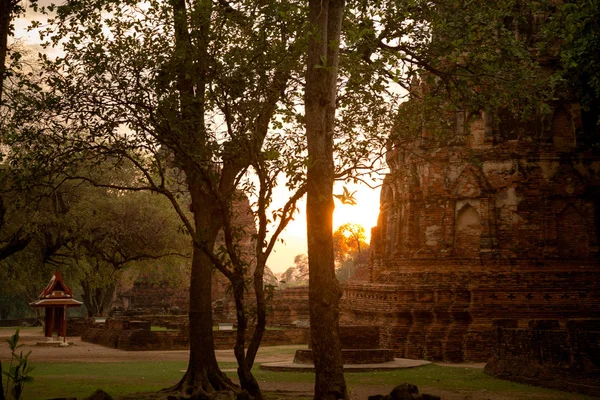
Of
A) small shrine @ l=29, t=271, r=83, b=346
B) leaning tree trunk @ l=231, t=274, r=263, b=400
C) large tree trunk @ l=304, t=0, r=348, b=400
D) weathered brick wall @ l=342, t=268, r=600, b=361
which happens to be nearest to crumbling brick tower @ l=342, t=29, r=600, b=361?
weathered brick wall @ l=342, t=268, r=600, b=361

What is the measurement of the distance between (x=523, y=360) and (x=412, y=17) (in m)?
7.04

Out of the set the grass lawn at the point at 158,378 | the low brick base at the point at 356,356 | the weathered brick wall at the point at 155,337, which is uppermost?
the weathered brick wall at the point at 155,337

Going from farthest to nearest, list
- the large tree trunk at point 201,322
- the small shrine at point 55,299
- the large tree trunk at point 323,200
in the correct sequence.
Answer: the small shrine at point 55,299 → the large tree trunk at point 201,322 → the large tree trunk at point 323,200

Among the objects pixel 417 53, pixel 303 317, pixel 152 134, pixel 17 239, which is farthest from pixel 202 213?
pixel 303 317

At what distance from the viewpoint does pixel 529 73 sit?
1298cm

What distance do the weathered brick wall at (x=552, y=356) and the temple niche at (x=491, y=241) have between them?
5553 mm

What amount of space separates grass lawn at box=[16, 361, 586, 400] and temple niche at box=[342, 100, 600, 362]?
317 centimetres

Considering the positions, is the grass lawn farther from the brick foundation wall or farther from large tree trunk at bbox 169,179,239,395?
the brick foundation wall

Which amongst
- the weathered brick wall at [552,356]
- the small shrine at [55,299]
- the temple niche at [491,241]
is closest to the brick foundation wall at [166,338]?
the small shrine at [55,299]

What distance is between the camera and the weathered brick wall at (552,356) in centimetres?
1308

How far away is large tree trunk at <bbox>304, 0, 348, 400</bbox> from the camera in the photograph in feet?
32.0

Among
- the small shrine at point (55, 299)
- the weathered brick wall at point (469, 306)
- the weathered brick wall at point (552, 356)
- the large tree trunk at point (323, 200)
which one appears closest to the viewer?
the large tree trunk at point (323, 200)

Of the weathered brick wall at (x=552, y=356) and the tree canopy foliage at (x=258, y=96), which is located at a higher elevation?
the tree canopy foliage at (x=258, y=96)

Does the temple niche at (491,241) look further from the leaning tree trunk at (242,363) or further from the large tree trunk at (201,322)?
the leaning tree trunk at (242,363)
